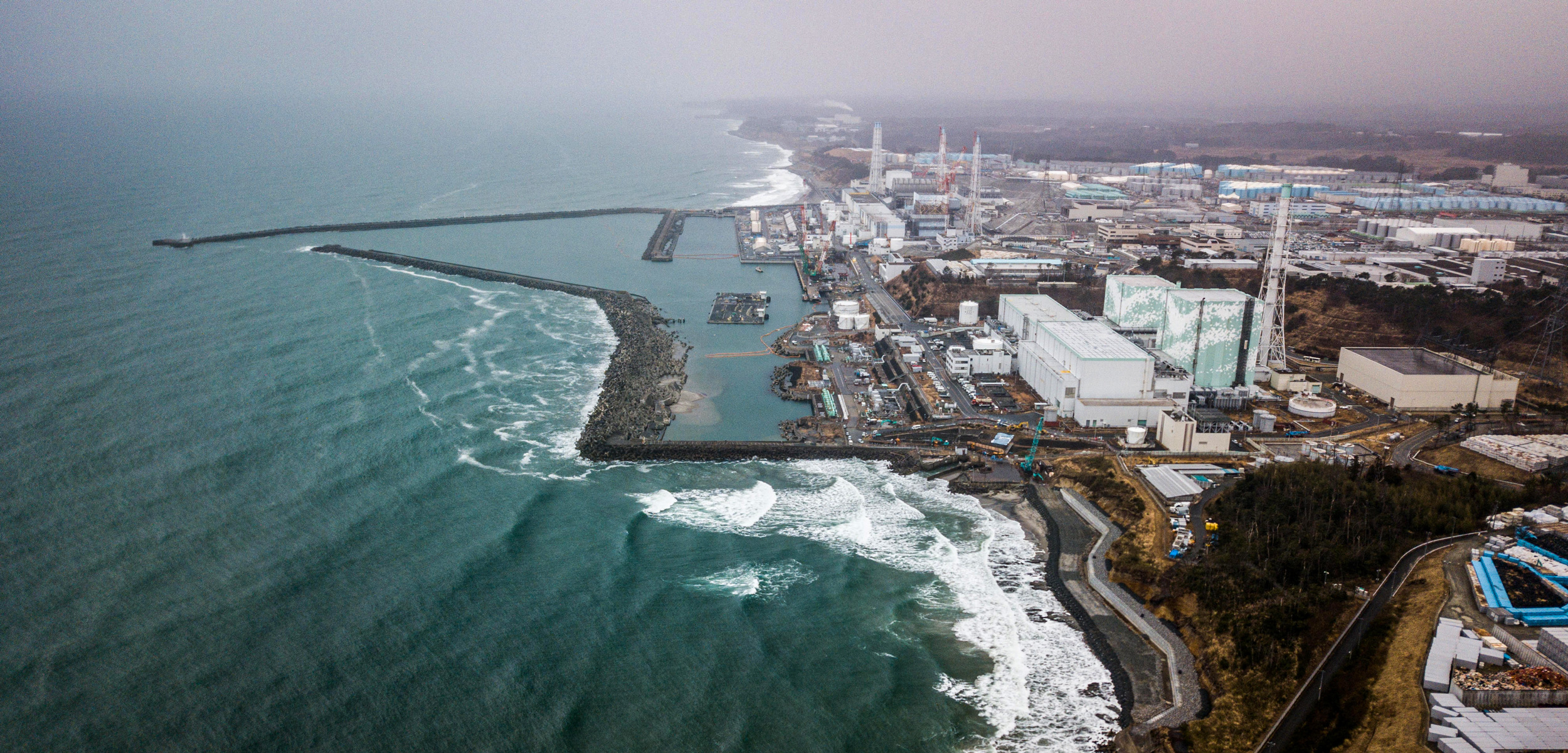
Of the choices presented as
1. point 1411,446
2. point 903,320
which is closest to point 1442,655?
point 1411,446

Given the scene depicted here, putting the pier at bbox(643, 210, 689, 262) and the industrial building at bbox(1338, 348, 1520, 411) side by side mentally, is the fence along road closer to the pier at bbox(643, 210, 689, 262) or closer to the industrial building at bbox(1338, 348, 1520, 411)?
the industrial building at bbox(1338, 348, 1520, 411)

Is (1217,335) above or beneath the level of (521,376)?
above

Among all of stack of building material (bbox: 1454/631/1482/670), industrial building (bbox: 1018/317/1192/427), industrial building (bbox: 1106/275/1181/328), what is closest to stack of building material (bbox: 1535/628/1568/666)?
stack of building material (bbox: 1454/631/1482/670)

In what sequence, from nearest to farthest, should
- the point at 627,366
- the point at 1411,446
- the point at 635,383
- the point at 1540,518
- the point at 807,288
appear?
the point at 1540,518 → the point at 1411,446 → the point at 635,383 → the point at 627,366 → the point at 807,288

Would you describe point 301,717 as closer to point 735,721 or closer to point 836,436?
point 735,721

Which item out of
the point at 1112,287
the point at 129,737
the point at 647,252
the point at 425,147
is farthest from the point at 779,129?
the point at 129,737

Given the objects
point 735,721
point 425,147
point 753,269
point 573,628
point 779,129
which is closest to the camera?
point 735,721

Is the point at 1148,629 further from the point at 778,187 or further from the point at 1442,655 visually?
the point at 778,187
